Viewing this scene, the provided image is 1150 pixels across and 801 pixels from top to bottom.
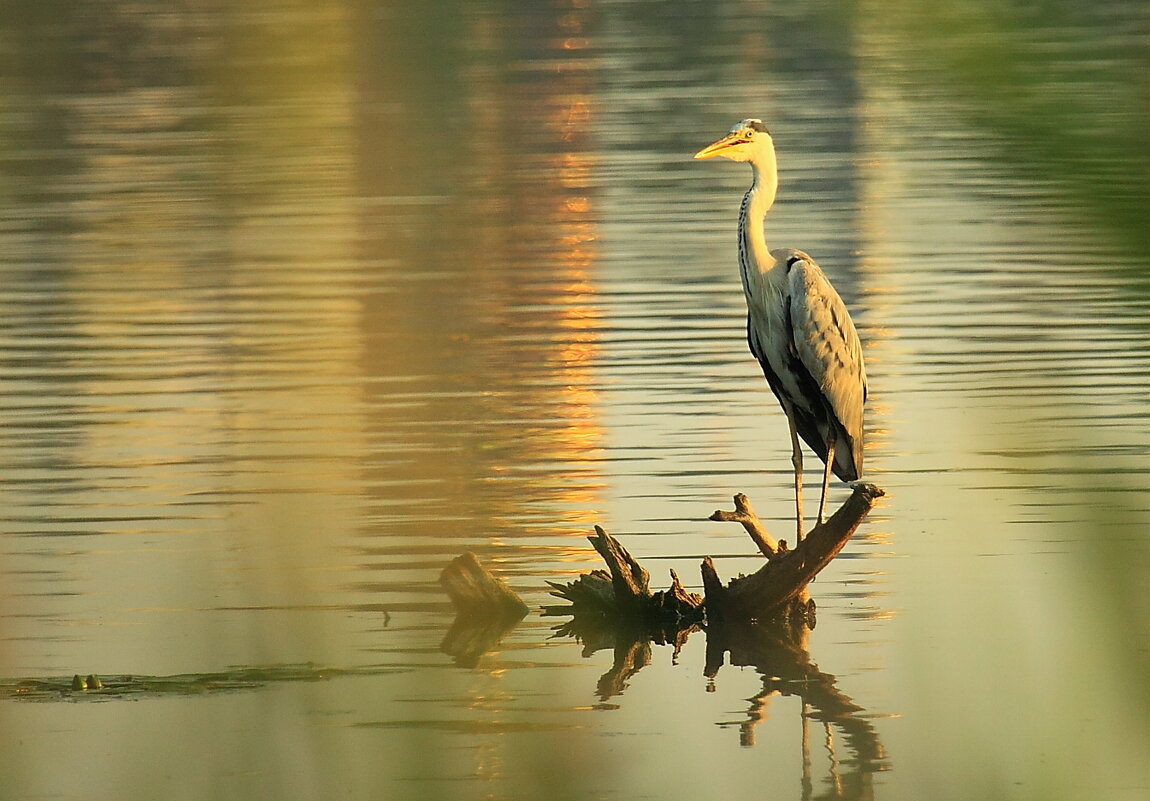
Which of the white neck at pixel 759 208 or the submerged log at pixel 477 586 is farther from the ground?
the white neck at pixel 759 208

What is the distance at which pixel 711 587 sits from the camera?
26.6 ft

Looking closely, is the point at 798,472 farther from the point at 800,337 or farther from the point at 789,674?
the point at 789,674

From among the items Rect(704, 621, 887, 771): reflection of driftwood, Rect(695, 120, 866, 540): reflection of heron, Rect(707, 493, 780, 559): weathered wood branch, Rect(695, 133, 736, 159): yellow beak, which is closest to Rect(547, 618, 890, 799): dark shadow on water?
Rect(704, 621, 887, 771): reflection of driftwood

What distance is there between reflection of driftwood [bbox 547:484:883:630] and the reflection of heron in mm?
292

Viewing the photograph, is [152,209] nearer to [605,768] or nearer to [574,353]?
[574,353]

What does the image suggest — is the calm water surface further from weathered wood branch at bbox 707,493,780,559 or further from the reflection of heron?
the reflection of heron

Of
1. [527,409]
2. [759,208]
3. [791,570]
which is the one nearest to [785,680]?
[791,570]

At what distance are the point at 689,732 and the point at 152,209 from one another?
1926cm

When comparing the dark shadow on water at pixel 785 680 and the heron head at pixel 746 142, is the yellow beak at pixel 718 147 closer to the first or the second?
the heron head at pixel 746 142

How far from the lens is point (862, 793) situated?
6117 mm

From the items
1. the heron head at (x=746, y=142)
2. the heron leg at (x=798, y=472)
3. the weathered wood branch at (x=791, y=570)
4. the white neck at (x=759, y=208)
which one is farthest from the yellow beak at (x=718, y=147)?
the weathered wood branch at (x=791, y=570)

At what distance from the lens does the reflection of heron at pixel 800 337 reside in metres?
8.04

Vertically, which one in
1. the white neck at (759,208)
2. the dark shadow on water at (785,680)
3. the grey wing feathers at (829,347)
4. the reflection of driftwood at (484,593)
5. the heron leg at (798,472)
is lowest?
the dark shadow on water at (785,680)

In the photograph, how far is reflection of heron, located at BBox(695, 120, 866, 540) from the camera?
804 centimetres
